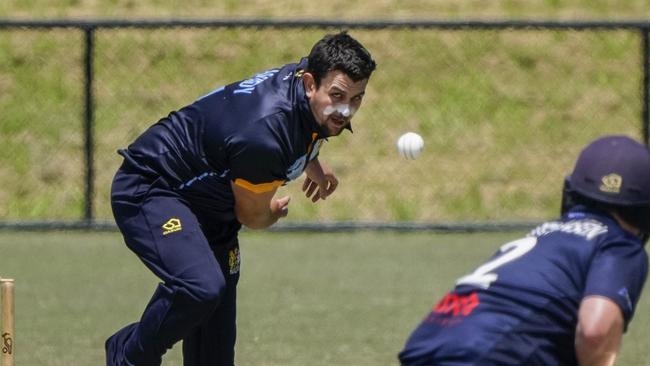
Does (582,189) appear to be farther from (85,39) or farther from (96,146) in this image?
(96,146)

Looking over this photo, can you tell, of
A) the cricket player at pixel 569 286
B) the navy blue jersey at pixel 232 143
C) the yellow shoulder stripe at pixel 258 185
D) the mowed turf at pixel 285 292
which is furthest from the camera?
the mowed turf at pixel 285 292

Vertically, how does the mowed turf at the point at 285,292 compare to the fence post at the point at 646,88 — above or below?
below

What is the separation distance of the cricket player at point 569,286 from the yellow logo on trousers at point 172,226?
2048 millimetres

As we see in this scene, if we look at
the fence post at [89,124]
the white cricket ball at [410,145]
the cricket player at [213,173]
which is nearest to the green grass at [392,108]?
the fence post at [89,124]

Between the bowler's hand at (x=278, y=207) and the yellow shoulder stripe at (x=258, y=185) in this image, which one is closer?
the yellow shoulder stripe at (x=258, y=185)

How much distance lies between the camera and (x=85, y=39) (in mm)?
13055

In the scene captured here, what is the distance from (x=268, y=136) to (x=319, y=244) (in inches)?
265

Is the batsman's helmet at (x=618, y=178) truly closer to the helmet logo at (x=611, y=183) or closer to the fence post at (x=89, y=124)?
the helmet logo at (x=611, y=183)

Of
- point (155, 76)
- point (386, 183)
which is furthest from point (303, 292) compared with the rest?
point (155, 76)

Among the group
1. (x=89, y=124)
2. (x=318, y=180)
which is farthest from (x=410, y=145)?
(x=89, y=124)

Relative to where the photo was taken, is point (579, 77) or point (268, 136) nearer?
point (268, 136)

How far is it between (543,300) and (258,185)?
6.98ft

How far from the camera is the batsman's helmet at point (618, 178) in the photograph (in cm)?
390

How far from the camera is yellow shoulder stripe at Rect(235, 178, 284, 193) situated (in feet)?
19.0
